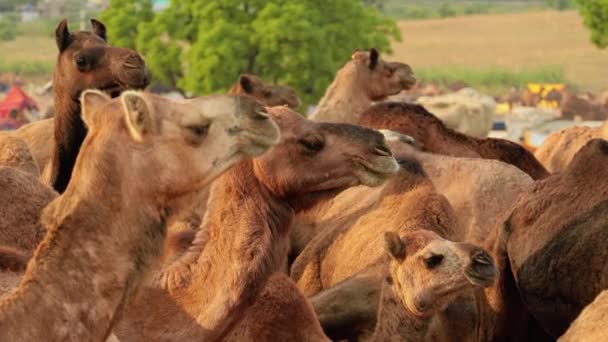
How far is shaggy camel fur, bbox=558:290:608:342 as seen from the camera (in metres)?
5.49

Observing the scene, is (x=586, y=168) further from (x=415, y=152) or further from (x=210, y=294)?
(x=210, y=294)

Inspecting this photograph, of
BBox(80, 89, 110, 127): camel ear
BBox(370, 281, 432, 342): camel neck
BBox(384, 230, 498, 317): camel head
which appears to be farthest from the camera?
BBox(370, 281, 432, 342): camel neck

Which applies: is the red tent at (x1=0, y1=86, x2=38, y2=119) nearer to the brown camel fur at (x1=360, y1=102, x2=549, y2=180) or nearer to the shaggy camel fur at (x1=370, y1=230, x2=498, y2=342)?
the brown camel fur at (x1=360, y1=102, x2=549, y2=180)

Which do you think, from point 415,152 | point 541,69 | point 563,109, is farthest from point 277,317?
point 541,69

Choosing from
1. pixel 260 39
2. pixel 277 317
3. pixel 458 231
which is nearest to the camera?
pixel 277 317

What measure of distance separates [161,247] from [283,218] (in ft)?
4.71

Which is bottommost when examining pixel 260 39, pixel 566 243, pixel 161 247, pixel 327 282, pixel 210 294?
pixel 260 39

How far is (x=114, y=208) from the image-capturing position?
457 cm

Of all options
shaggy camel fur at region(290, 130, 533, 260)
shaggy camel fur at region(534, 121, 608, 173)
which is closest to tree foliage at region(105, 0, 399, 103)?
shaggy camel fur at region(534, 121, 608, 173)

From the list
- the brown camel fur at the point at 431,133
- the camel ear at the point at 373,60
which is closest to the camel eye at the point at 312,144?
the brown camel fur at the point at 431,133

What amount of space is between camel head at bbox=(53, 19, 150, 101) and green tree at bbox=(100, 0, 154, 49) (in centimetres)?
2701

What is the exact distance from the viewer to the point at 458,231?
7875mm

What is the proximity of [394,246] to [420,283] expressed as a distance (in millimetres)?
210

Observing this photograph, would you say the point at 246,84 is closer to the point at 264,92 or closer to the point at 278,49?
the point at 264,92
